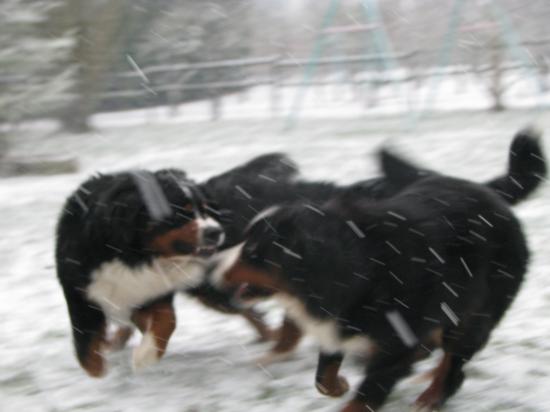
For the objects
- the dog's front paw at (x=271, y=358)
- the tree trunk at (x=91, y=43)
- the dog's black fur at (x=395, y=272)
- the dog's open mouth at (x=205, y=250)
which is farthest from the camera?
the tree trunk at (x=91, y=43)

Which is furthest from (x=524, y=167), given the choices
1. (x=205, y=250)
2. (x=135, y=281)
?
(x=135, y=281)

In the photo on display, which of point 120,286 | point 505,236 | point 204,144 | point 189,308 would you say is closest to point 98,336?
point 120,286

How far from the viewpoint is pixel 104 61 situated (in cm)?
1584

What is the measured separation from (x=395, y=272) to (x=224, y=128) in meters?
13.2

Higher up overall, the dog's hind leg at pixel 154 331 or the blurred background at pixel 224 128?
the dog's hind leg at pixel 154 331

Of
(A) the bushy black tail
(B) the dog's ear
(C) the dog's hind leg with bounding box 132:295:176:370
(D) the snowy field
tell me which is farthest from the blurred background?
(A) the bushy black tail

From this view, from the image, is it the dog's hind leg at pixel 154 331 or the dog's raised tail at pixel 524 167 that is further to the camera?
the dog's hind leg at pixel 154 331

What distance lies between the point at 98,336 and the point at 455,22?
38.0 feet

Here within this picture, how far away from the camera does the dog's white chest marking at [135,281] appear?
3.44m

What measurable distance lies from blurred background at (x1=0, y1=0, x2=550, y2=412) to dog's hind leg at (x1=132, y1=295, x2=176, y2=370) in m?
0.13

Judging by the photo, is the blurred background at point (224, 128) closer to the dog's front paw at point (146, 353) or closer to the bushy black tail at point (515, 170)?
the dog's front paw at point (146, 353)

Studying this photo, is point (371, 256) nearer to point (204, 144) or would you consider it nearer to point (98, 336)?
point (98, 336)

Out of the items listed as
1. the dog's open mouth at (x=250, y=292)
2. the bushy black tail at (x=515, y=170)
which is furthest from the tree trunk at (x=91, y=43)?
the dog's open mouth at (x=250, y=292)

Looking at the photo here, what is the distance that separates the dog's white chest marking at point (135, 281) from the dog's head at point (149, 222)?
2.0 inches
